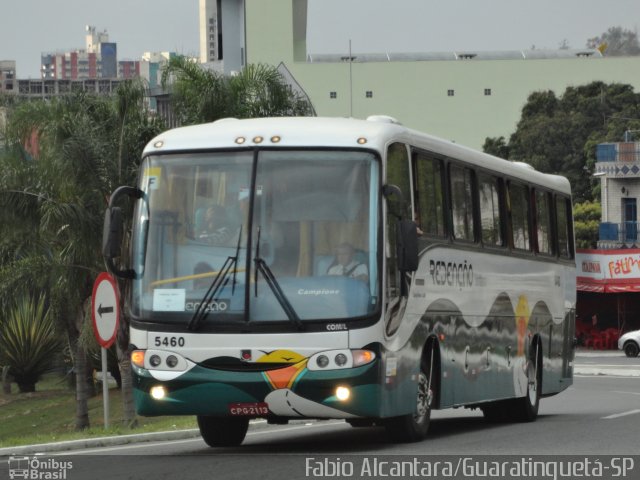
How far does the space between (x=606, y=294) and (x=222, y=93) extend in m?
34.0

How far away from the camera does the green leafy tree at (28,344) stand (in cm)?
4950

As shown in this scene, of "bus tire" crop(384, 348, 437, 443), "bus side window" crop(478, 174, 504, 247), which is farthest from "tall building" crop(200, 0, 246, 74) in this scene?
"bus tire" crop(384, 348, 437, 443)

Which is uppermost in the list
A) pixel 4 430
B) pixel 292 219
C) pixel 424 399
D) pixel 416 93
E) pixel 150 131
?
pixel 416 93

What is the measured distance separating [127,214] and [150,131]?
221 cm

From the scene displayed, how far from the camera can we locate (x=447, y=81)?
482 ft

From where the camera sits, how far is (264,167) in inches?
579

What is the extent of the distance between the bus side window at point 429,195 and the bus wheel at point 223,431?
2.77 metres

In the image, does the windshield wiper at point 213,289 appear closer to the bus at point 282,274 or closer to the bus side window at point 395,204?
the bus at point 282,274

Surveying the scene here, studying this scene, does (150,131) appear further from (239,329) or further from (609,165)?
(609,165)

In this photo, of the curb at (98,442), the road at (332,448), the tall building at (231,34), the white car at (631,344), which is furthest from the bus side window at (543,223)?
the tall building at (231,34)

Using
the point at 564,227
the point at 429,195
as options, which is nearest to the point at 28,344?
the point at 564,227

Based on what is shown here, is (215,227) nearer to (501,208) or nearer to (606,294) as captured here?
(501,208)

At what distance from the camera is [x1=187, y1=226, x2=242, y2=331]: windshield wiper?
14.2m

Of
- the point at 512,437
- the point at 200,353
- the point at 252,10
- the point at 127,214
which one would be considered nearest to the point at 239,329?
the point at 200,353
